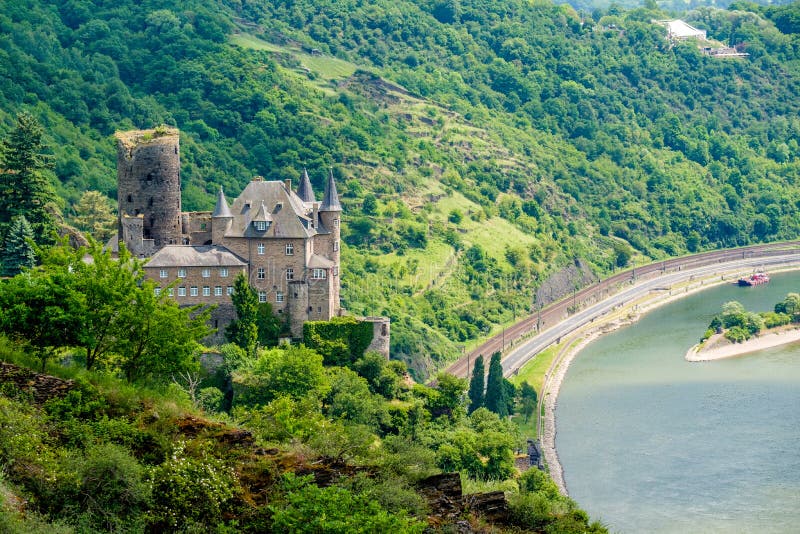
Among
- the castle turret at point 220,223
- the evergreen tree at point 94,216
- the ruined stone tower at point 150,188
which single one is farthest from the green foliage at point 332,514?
the evergreen tree at point 94,216

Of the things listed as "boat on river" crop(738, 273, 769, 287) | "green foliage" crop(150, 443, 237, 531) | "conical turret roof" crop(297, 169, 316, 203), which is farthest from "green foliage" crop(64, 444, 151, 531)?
"boat on river" crop(738, 273, 769, 287)

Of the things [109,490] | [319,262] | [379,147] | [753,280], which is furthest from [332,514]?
[753,280]

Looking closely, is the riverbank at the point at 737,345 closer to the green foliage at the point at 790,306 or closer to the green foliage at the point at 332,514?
the green foliage at the point at 790,306

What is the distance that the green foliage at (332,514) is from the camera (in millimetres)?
Result: 35500

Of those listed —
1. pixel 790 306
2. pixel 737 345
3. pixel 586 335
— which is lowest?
pixel 737 345

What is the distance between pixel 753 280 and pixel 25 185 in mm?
110997

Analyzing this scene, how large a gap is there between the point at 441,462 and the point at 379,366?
6.31 m

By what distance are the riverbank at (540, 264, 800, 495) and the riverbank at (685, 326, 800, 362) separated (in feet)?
35.1

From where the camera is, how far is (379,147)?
14938cm

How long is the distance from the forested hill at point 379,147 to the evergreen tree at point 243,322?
4035 centimetres

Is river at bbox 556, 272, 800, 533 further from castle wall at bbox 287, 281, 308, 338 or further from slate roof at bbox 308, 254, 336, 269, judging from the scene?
slate roof at bbox 308, 254, 336, 269

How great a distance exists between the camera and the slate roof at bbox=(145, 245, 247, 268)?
69125 millimetres

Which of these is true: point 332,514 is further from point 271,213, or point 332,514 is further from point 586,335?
point 586,335

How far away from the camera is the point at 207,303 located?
229ft
